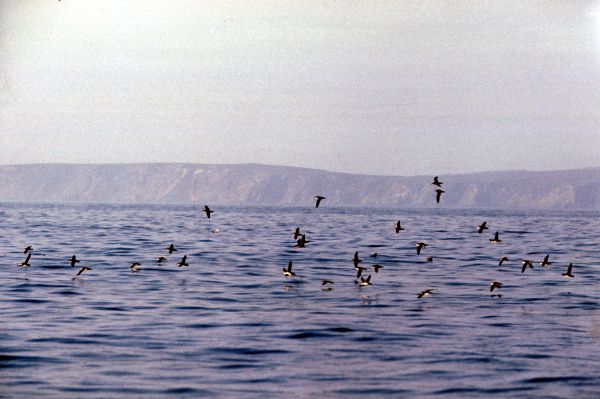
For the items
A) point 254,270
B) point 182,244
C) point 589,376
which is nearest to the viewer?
point 589,376

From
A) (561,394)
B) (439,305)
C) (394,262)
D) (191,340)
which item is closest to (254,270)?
(394,262)

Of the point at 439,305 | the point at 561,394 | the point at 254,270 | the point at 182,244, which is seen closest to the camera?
the point at 561,394

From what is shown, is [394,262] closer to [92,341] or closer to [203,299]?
[203,299]

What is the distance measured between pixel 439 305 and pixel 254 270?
15.8 metres

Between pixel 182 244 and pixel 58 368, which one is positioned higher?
pixel 182 244

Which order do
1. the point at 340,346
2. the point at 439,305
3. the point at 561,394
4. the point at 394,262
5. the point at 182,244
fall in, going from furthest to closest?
the point at 182,244 → the point at 394,262 → the point at 439,305 → the point at 340,346 → the point at 561,394

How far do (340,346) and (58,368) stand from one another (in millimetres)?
7647

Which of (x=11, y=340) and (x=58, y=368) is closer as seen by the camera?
(x=58, y=368)

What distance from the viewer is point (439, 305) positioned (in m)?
33.8

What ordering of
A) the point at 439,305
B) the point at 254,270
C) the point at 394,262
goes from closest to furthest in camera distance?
the point at 439,305 → the point at 254,270 → the point at 394,262

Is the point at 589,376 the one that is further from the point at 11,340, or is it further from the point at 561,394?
the point at 11,340

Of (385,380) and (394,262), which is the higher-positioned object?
(394,262)

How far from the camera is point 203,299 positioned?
3506cm

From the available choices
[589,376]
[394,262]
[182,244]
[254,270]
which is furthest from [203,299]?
[182,244]
